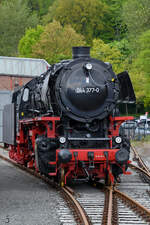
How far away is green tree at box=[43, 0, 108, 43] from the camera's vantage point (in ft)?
224

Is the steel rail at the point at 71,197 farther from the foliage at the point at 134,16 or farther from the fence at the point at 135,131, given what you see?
the foliage at the point at 134,16

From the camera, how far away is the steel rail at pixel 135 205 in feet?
30.0

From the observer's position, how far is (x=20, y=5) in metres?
81.9

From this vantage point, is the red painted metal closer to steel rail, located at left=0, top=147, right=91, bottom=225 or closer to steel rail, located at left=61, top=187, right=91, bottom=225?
steel rail, located at left=0, top=147, right=91, bottom=225

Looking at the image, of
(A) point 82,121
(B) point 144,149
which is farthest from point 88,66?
(B) point 144,149

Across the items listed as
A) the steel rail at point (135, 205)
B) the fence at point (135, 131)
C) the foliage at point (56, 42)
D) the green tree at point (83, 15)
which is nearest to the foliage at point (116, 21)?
the green tree at point (83, 15)

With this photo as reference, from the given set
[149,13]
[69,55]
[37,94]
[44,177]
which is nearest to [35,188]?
[44,177]

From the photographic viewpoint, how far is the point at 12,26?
254ft

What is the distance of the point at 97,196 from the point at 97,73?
3.26 m

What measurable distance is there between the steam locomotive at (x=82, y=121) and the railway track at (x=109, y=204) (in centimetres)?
53

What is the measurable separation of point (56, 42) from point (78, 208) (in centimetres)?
5043

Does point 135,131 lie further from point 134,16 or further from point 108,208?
point 134,16

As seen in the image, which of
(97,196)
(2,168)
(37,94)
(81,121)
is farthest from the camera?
(2,168)

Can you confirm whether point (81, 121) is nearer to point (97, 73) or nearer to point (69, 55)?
point (97, 73)
